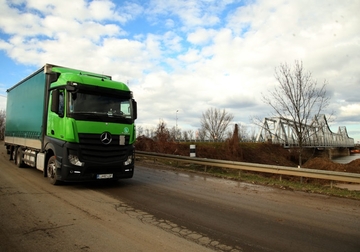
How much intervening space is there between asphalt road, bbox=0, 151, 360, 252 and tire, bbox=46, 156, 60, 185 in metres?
0.27

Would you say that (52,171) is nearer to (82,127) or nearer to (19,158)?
(82,127)

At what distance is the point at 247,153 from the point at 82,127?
103 feet

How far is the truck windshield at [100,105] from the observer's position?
24.8 ft

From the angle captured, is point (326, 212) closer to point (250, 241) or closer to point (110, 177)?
point (250, 241)

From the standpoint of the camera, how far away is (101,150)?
7711mm

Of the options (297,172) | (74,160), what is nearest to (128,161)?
(74,160)

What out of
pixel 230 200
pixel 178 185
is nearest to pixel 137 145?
pixel 178 185

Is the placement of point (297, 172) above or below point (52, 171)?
below

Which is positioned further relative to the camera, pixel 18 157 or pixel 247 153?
pixel 247 153

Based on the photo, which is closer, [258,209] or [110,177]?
[258,209]

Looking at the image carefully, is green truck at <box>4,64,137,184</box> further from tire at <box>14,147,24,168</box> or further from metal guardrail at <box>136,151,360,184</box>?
metal guardrail at <box>136,151,360,184</box>

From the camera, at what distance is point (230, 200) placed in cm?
695

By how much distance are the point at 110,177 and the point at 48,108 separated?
3168mm

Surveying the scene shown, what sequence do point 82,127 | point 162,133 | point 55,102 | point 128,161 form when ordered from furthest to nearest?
point 162,133 → point 128,161 → point 55,102 → point 82,127
